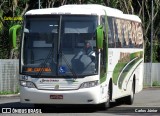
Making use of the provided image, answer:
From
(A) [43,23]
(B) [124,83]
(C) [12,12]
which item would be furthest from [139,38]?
(C) [12,12]

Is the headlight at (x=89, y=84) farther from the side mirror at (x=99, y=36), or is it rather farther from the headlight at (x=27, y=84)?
the headlight at (x=27, y=84)

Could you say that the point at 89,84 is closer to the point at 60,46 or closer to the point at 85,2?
the point at 60,46

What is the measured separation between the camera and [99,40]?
18.6 metres

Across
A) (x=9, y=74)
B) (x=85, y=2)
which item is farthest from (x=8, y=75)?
(x=85, y=2)

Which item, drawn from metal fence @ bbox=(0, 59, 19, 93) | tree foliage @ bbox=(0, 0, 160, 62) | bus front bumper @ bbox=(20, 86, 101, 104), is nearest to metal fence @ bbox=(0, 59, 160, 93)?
metal fence @ bbox=(0, 59, 19, 93)

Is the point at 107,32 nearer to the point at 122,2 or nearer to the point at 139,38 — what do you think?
the point at 139,38

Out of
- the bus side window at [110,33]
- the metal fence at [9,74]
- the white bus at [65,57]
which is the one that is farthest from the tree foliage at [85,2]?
the white bus at [65,57]

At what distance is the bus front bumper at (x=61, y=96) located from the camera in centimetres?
1845

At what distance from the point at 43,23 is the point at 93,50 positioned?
5.70 feet

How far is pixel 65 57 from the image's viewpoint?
18.8 metres

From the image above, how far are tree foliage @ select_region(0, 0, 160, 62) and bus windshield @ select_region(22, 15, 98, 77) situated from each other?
836 inches

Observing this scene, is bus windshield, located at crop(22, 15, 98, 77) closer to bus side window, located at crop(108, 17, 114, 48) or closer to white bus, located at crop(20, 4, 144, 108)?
white bus, located at crop(20, 4, 144, 108)

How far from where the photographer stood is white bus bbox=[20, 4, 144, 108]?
1855 cm

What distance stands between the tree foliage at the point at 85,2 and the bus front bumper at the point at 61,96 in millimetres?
21977
